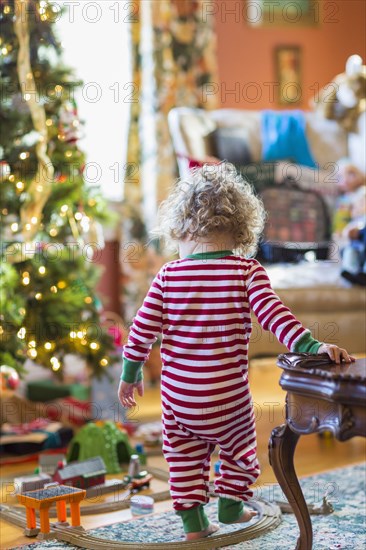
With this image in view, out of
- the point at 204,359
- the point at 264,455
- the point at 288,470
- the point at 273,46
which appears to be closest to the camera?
the point at 288,470

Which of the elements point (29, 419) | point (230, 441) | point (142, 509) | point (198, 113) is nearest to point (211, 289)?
point (230, 441)

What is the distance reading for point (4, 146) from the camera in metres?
3.04

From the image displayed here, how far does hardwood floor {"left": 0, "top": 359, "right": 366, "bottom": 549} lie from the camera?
2.22 meters

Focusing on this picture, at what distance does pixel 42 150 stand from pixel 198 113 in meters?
1.04

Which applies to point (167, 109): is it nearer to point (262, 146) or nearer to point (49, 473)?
point (262, 146)

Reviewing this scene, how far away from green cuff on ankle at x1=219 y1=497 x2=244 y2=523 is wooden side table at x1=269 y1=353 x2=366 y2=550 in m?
0.26

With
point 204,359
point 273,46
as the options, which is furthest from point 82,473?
point 273,46

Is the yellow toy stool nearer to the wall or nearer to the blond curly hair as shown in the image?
the blond curly hair

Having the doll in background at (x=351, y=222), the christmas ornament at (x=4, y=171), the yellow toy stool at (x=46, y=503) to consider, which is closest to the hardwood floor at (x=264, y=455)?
the yellow toy stool at (x=46, y=503)

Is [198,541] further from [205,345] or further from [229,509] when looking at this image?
[205,345]

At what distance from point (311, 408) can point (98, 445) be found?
1.33 metres

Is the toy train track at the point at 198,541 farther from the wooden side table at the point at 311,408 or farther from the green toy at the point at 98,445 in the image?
the green toy at the point at 98,445

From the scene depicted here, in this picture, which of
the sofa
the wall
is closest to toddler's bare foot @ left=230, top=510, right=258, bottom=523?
the sofa

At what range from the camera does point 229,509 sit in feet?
6.31
